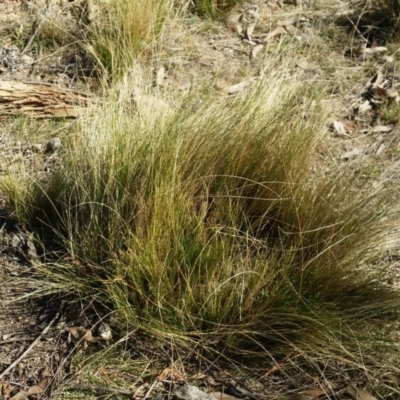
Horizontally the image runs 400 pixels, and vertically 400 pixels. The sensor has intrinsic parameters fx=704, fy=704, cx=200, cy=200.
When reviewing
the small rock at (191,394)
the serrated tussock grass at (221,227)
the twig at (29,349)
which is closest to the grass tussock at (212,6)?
the serrated tussock grass at (221,227)

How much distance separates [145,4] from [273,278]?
2273mm

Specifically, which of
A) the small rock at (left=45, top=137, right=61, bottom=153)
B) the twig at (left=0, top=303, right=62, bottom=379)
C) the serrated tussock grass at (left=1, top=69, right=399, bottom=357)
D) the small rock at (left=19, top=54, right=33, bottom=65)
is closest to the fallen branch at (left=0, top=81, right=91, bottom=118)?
the small rock at (left=45, top=137, right=61, bottom=153)

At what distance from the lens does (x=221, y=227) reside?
2660mm

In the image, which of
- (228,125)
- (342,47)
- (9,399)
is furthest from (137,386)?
(342,47)

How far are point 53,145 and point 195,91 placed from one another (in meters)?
0.81

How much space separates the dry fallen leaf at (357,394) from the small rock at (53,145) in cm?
196

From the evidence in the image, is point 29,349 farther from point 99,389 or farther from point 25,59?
point 25,59

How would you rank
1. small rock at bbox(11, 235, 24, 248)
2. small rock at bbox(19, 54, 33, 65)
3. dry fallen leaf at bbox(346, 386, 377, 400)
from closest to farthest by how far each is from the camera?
dry fallen leaf at bbox(346, 386, 377, 400)
small rock at bbox(11, 235, 24, 248)
small rock at bbox(19, 54, 33, 65)

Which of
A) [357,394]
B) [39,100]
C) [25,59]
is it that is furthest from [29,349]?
[25,59]

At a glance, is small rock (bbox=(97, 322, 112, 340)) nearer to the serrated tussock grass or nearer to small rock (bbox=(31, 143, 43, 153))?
the serrated tussock grass

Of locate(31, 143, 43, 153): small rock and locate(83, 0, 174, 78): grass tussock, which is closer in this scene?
locate(31, 143, 43, 153): small rock

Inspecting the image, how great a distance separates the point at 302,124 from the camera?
3.18 meters

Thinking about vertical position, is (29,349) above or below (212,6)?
below

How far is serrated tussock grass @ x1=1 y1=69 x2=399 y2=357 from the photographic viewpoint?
264 centimetres
